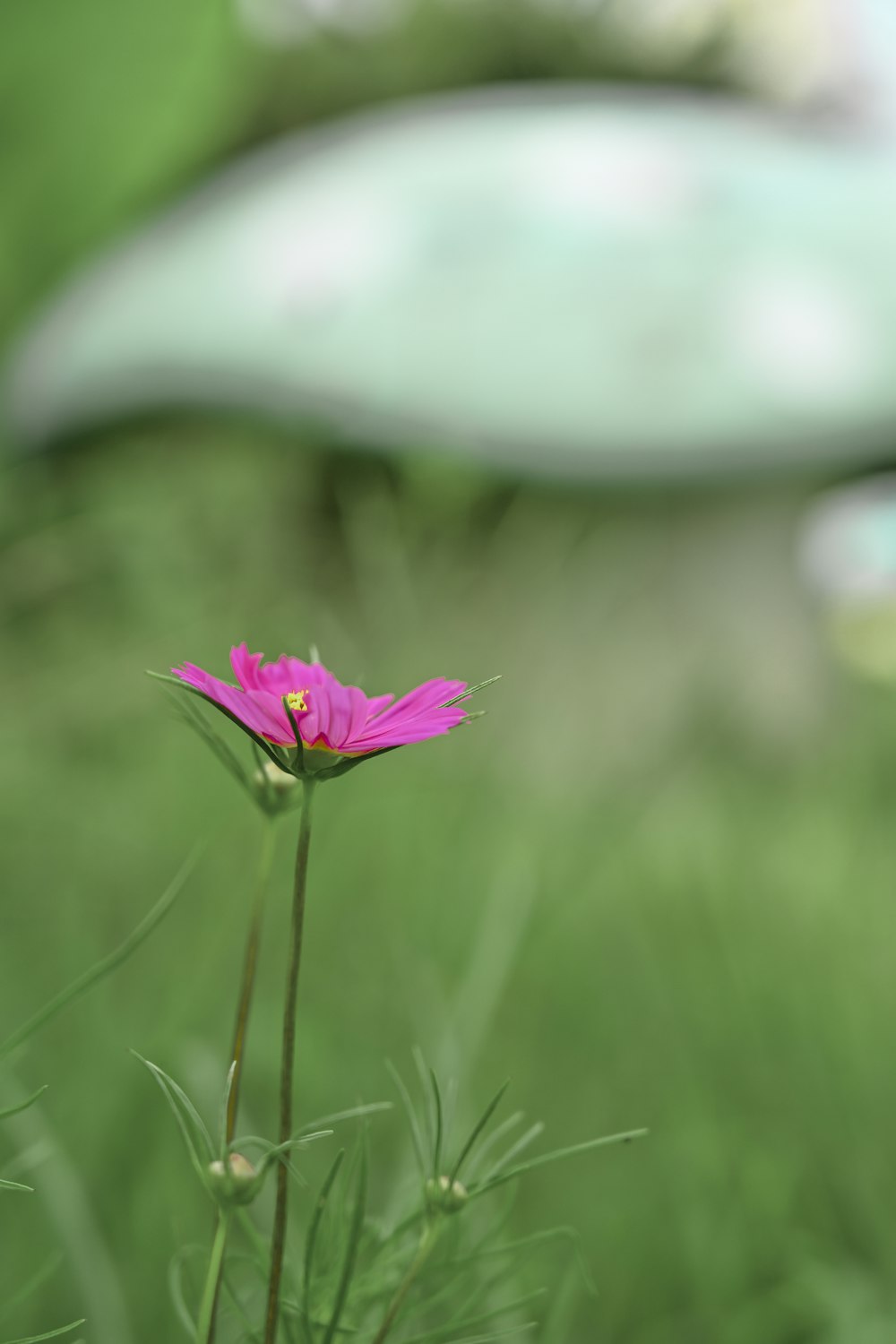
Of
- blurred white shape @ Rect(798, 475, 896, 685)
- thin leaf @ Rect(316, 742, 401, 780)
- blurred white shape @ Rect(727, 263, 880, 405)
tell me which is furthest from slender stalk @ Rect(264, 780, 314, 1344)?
blurred white shape @ Rect(727, 263, 880, 405)

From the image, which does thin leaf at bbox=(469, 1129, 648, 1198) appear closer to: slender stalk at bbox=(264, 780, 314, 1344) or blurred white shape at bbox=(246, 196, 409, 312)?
slender stalk at bbox=(264, 780, 314, 1344)

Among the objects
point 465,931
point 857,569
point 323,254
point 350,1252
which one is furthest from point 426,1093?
point 323,254

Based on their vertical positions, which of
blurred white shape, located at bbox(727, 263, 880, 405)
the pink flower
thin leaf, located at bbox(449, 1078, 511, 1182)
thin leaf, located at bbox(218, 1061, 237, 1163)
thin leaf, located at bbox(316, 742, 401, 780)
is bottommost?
thin leaf, located at bbox(449, 1078, 511, 1182)

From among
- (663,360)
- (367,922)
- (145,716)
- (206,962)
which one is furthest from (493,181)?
(206,962)

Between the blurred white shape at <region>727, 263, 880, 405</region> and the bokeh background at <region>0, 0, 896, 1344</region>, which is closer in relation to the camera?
the bokeh background at <region>0, 0, 896, 1344</region>

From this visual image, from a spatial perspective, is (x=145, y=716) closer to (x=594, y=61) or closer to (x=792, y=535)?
(x=792, y=535)

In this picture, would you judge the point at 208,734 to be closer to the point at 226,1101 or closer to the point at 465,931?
the point at 226,1101

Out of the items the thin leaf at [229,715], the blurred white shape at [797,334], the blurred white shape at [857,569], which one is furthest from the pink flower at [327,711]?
the blurred white shape at [797,334]
